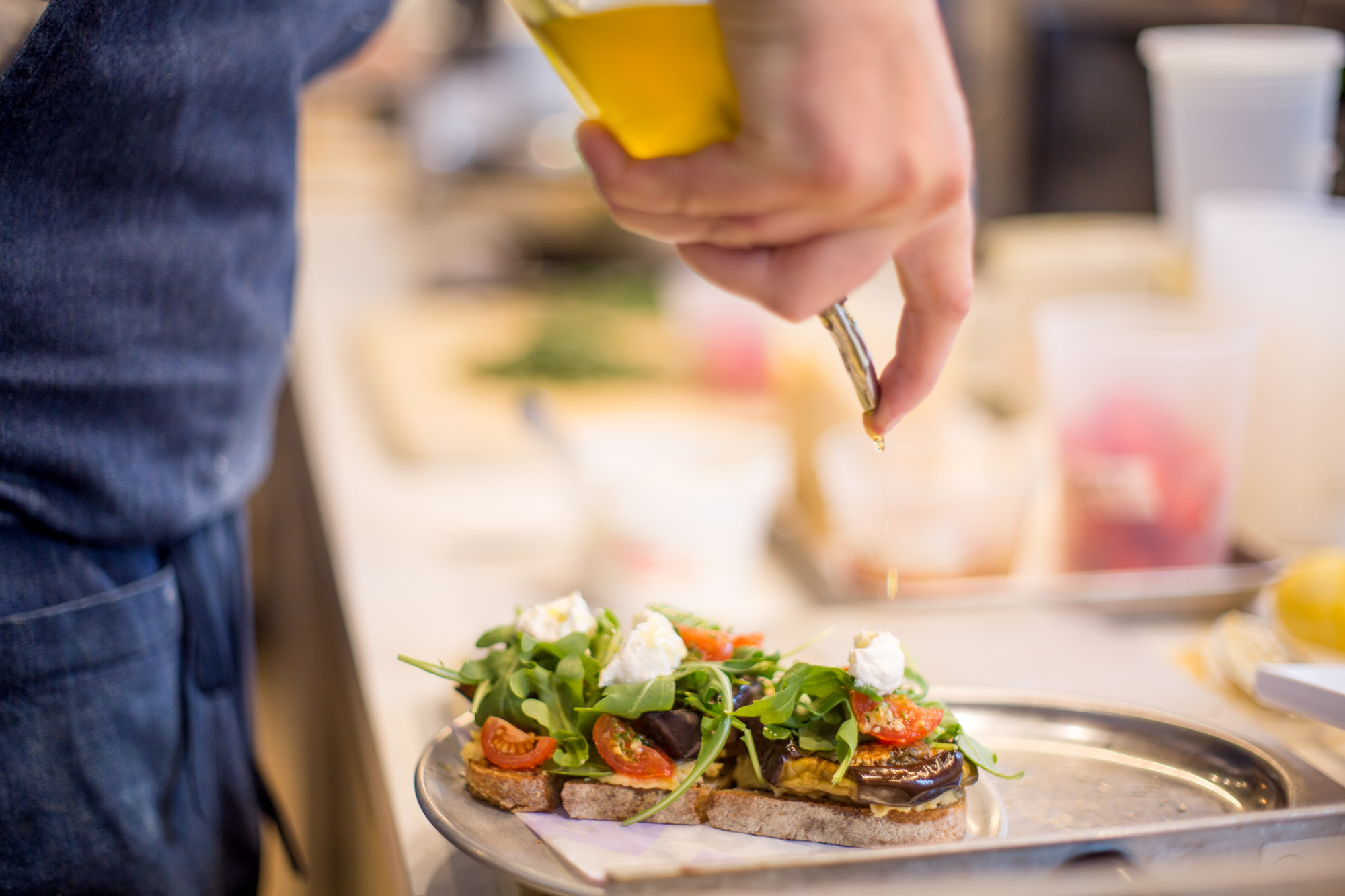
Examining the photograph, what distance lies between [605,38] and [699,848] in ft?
1.28

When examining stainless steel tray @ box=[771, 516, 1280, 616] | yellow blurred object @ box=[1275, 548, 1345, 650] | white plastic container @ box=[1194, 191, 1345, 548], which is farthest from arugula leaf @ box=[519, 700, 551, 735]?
white plastic container @ box=[1194, 191, 1345, 548]

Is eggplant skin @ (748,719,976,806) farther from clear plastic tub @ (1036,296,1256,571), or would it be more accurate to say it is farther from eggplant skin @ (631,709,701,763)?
clear plastic tub @ (1036,296,1256,571)

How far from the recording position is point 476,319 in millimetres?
2070

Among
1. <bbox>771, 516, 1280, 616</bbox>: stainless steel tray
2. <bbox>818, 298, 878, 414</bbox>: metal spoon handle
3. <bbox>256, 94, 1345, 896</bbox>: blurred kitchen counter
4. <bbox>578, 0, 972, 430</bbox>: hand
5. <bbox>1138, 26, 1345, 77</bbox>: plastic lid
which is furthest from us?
<bbox>1138, 26, 1345, 77</bbox>: plastic lid

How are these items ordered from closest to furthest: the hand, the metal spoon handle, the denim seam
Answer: the hand, the metal spoon handle, the denim seam

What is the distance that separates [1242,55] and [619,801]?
1.06 meters

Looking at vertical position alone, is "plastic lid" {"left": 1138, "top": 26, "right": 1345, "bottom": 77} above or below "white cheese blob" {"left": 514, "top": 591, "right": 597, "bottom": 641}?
above

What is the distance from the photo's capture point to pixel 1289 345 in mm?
1060

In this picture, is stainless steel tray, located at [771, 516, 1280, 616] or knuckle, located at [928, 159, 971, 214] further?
stainless steel tray, located at [771, 516, 1280, 616]

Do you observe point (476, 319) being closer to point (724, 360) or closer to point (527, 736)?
point (724, 360)

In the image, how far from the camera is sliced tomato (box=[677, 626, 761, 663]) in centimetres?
61

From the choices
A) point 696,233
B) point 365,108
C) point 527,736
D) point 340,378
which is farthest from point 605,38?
point 365,108

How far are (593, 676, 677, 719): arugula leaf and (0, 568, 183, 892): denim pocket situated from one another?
32 cm

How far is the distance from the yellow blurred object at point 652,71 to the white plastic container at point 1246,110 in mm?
938
